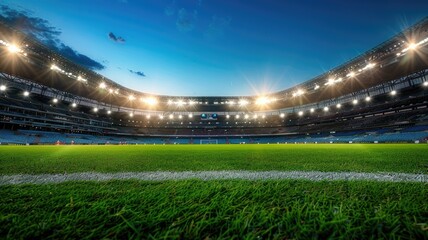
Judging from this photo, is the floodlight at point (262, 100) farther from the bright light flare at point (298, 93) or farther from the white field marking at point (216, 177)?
the white field marking at point (216, 177)

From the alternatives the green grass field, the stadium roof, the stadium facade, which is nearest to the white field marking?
the green grass field

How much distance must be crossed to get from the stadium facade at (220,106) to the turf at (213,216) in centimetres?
2555

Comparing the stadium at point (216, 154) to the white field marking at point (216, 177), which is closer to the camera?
the stadium at point (216, 154)

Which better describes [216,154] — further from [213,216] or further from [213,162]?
[213,216]

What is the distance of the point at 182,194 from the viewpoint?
1.44 m

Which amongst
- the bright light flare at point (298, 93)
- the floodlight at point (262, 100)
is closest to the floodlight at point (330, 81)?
the bright light flare at point (298, 93)

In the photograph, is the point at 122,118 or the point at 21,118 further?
the point at 122,118

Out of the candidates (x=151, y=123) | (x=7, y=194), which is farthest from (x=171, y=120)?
(x=7, y=194)

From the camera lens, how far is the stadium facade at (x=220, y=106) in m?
23.6

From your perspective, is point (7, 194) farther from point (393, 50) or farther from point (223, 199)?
point (393, 50)

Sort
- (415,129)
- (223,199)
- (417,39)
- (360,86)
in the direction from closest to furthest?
(223,199), (417,39), (415,129), (360,86)

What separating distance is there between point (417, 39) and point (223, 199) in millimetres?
28210

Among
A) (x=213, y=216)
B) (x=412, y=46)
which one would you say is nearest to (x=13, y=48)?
(x=213, y=216)

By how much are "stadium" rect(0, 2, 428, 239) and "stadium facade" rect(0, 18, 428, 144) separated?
239 millimetres
